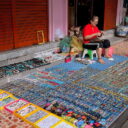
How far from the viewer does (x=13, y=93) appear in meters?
4.18

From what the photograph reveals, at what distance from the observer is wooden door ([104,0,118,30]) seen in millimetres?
10503

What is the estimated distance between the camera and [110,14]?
11.0 meters

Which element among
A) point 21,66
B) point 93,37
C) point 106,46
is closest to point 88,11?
point 106,46

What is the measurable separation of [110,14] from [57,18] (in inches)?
186

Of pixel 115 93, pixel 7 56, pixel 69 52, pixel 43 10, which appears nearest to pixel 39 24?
pixel 43 10

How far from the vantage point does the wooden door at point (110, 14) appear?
10.5m

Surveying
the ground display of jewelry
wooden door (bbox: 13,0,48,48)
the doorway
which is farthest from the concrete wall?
the doorway

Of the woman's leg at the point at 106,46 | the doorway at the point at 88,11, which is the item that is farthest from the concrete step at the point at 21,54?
the doorway at the point at 88,11

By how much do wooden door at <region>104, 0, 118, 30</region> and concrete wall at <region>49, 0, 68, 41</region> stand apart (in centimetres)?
369

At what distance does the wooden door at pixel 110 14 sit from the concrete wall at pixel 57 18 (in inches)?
145

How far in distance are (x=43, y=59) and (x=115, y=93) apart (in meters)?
2.67

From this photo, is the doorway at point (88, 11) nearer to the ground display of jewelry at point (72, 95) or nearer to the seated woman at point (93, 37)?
the seated woman at point (93, 37)

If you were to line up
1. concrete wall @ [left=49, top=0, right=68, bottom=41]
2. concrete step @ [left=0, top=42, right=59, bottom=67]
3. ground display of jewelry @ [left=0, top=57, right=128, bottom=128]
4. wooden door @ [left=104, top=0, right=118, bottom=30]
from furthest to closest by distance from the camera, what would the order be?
wooden door @ [left=104, top=0, right=118, bottom=30] → concrete wall @ [left=49, top=0, right=68, bottom=41] → concrete step @ [left=0, top=42, right=59, bottom=67] → ground display of jewelry @ [left=0, top=57, right=128, bottom=128]

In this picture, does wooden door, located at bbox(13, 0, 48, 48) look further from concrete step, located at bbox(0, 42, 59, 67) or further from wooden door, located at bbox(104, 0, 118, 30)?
wooden door, located at bbox(104, 0, 118, 30)
